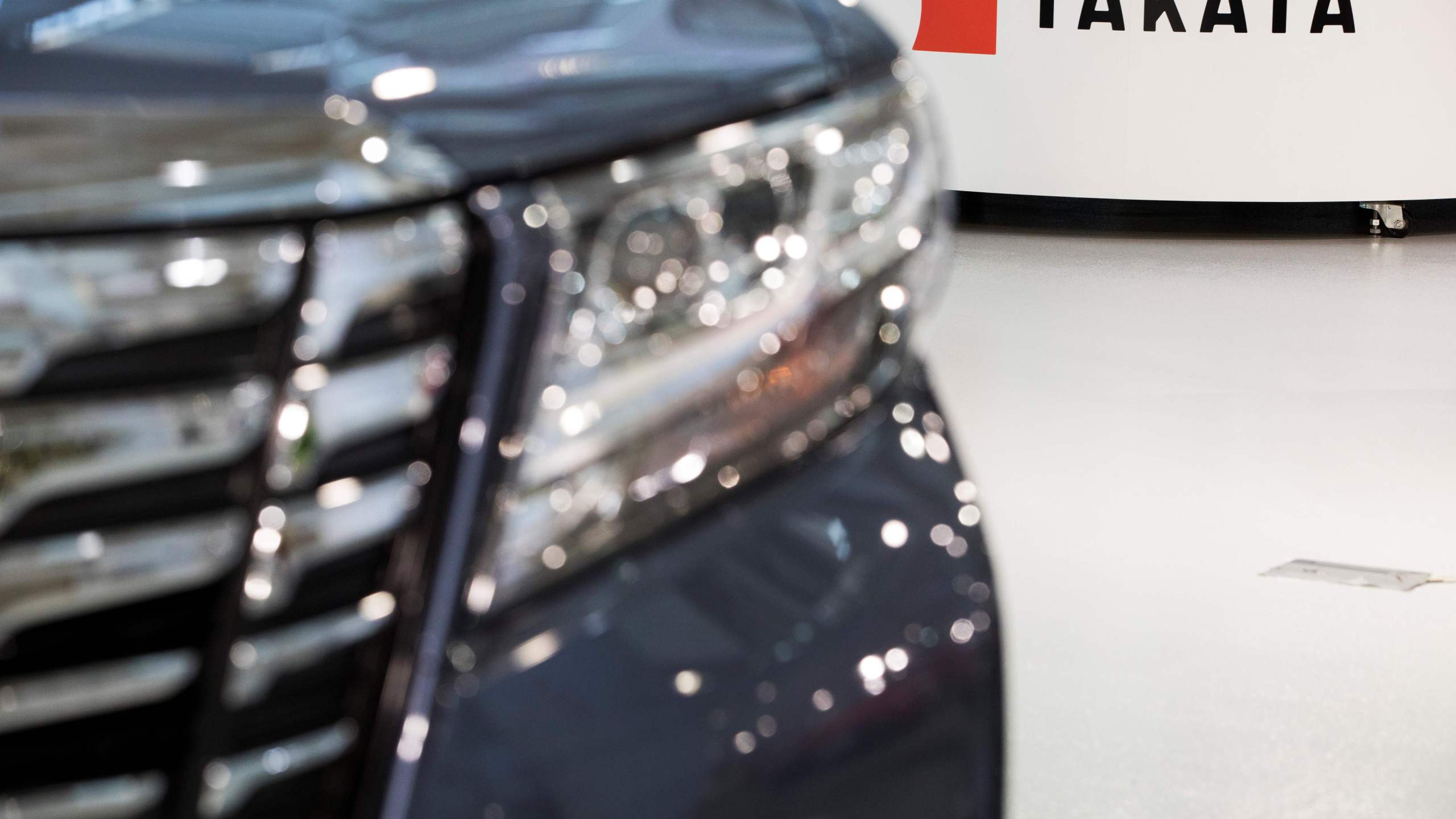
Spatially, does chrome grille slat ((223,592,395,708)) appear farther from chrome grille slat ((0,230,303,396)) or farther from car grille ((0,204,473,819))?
chrome grille slat ((0,230,303,396))

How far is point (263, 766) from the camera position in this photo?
527 mm

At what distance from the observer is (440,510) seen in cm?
55

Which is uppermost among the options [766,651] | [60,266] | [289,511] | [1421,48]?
[60,266]

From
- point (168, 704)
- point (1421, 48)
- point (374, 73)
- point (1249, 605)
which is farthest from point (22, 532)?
point (1421, 48)

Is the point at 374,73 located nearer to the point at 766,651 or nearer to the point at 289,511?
the point at 289,511

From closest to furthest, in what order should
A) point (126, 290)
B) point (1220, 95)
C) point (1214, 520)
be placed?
point (126, 290), point (1214, 520), point (1220, 95)

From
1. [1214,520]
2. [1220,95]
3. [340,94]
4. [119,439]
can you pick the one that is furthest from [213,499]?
[1220,95]

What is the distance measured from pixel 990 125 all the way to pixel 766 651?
4220 millimetres

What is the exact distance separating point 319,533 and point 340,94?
0.54ft

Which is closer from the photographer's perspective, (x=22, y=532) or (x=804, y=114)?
(x=22, y=532)

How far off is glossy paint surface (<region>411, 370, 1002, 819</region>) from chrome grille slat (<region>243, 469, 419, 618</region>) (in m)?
0.05

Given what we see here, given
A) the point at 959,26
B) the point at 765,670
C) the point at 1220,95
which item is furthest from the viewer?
the point at 959,26

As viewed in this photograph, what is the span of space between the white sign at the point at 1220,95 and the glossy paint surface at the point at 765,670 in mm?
4022

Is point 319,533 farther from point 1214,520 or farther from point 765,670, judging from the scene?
point 1214,520
